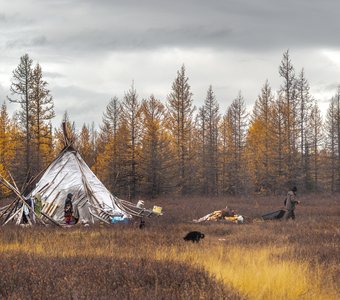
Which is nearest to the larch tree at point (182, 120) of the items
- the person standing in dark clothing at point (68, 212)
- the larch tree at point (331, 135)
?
the larch tree at point (331, 135)

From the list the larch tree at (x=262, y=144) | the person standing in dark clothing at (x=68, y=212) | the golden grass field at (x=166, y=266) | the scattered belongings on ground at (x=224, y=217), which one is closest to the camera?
the golden grass field at (x=166, y=266)

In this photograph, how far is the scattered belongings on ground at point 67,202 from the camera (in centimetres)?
1872

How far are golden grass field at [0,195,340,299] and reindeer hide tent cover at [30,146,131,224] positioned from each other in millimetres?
4322

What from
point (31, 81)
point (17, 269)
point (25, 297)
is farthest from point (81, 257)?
point (31, 81)

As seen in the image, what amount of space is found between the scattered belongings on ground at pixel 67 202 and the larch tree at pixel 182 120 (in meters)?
22.3

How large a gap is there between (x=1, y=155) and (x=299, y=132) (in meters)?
27.5

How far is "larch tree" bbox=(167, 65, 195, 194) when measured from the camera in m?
44.3

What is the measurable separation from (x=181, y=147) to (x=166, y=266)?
122ft

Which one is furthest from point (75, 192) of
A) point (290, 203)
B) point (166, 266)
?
point (166, 266)

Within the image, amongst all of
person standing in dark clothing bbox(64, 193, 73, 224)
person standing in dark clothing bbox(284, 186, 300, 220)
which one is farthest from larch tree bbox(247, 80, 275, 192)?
person standing in dark clothing bbox(64, 193, 73, 224)

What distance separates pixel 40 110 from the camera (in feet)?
134

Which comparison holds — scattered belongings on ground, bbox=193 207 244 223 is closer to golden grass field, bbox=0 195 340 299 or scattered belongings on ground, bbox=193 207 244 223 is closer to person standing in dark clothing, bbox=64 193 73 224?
golden grass field, bbox=0 195 340 299

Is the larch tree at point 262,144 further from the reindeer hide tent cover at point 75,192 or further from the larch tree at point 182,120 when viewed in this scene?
the reindeer hide tent cover at point 75,192

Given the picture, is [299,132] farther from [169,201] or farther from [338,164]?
[169,201]
